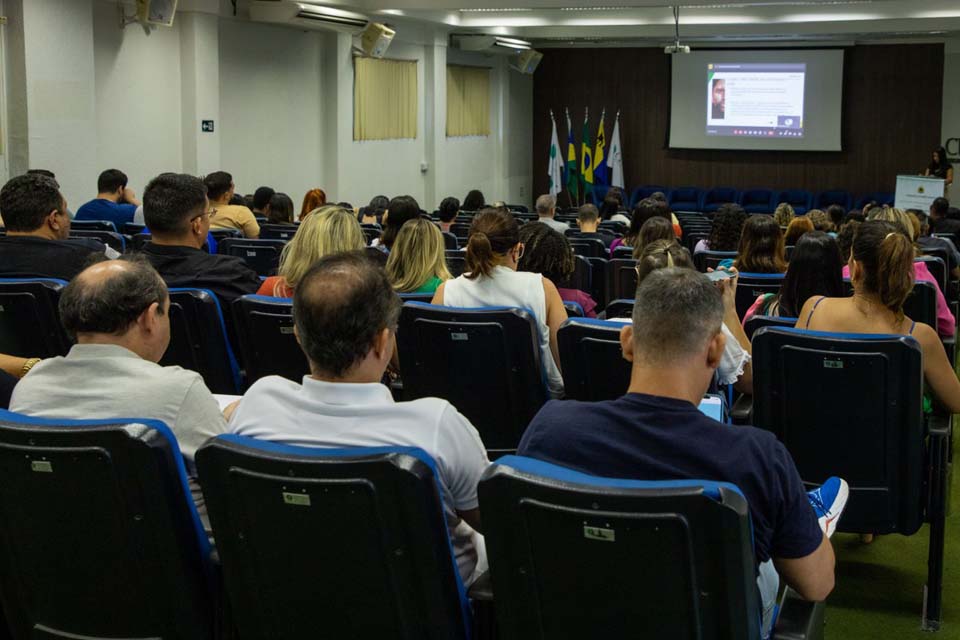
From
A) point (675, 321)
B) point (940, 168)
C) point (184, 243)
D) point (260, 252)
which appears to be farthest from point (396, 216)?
point (940, 168)

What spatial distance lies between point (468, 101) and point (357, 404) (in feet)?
56.0

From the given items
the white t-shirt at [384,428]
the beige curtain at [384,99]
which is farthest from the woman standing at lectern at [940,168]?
the white t-shirt at [384,428]

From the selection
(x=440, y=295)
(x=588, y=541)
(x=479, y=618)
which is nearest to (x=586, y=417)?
(x=588, y=541)

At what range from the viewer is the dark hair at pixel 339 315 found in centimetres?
247

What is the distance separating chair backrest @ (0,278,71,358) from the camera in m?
4.31

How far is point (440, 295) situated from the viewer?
15.6 ft

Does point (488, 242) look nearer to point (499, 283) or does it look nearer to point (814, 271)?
point (499, 283)

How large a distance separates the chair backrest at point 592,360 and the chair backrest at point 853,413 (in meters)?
0.46

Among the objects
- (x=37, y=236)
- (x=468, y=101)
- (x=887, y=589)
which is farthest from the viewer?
(x=468, y=101)

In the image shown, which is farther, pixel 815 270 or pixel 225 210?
pixel 225 210

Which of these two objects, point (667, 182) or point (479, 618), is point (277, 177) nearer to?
point (667, 182)

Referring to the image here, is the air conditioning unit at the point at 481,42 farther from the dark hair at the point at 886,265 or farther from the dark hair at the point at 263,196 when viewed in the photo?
the dark hair at the point at 886,265

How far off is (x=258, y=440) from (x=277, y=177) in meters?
12.6

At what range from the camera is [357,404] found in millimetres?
2385
